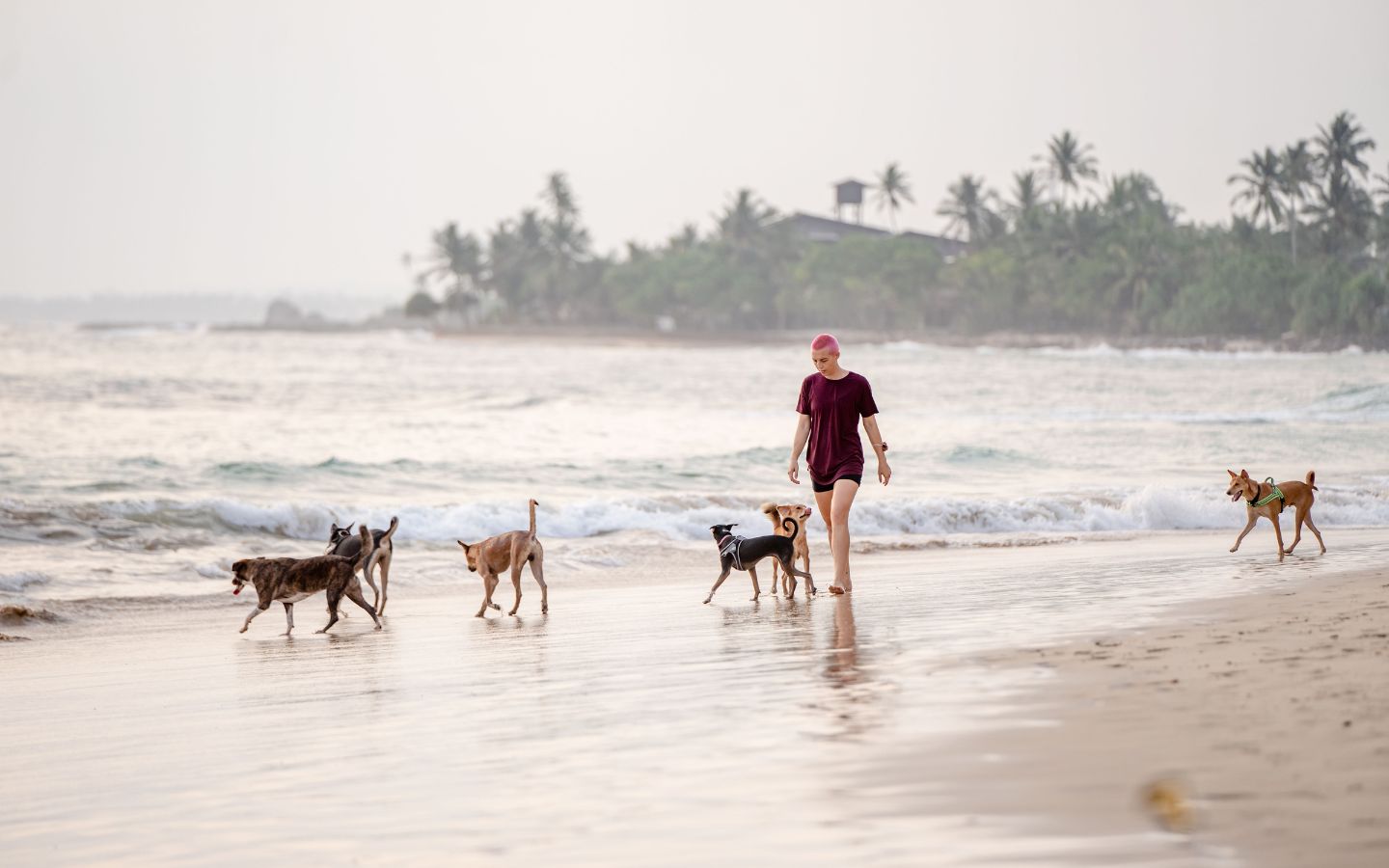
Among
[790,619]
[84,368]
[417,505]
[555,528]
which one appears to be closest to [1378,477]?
[555,528]

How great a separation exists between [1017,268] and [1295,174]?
83.3 feet

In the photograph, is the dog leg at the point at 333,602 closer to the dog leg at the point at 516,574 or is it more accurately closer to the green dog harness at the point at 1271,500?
the dog leg at the point at 516,574

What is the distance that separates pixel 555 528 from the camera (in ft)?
57.4

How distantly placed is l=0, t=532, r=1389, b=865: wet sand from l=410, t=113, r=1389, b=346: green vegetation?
102m

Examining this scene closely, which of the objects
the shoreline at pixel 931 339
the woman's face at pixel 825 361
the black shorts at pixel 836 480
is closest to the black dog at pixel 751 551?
the black shorts at pixel 836 480

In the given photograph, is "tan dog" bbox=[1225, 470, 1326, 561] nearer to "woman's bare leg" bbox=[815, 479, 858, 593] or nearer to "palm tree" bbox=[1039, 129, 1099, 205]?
"woman's bare leg" bbox=[815, 479, 858, 593]

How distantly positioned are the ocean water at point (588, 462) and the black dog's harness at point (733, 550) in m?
4.33

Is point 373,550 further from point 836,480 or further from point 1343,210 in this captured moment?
point 1343,210

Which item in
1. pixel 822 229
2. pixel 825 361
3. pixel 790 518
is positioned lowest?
pixel 790 518

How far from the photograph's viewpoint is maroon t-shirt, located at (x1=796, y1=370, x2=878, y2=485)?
9.60 metres

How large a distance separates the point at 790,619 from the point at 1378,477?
50.3 feet

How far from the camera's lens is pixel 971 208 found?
138125 mm

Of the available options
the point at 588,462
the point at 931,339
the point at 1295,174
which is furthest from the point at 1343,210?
the point at 588,462

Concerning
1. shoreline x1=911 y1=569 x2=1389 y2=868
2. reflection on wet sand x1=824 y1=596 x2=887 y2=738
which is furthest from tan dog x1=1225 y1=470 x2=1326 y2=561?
reflection on wet sand x1=824 y1=596 x2=887 y2=738
